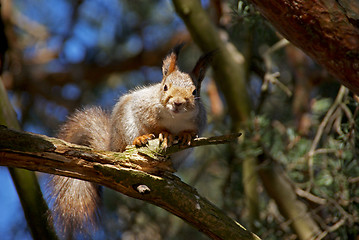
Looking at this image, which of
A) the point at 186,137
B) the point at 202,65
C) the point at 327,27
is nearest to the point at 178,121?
the point at 186,137

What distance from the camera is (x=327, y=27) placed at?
1.57m

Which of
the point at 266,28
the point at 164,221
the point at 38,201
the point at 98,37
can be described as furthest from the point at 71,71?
the point at 38,201

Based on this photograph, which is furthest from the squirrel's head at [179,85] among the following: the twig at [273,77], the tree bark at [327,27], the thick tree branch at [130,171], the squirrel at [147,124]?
the twig at [273,77]

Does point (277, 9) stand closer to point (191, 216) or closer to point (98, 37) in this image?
point (191, 216)

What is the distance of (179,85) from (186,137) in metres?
0.24

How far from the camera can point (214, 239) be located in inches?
61.4

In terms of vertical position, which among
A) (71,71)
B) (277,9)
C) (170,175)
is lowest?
(170,175)

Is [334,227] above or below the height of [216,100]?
below

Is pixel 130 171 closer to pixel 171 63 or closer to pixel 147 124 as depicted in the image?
pixel 147 124

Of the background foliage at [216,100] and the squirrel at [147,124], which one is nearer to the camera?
the squirrel at [147,124]

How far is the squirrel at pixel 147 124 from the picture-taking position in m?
1.89

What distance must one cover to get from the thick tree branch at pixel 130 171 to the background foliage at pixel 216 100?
0.84 meters

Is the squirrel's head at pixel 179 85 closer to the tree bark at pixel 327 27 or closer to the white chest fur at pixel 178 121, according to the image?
the white chest fur at pixel 178 121

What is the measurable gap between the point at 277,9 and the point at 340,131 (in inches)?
36.7
